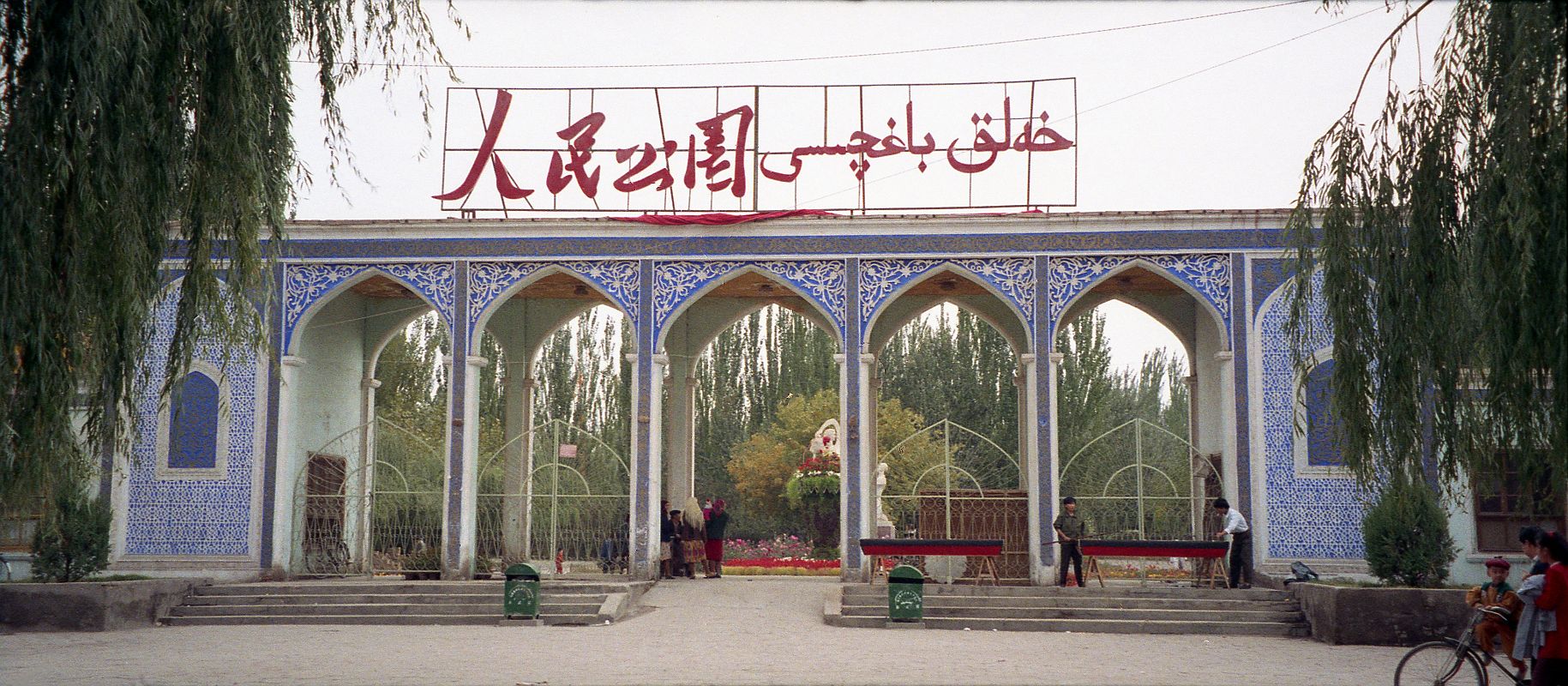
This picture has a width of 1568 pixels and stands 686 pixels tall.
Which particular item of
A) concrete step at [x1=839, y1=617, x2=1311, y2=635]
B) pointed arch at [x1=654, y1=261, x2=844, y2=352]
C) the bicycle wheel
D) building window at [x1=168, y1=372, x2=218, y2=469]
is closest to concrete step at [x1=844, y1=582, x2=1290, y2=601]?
concrete step at [x1=839, y1=617, x2=1311, y2=635]

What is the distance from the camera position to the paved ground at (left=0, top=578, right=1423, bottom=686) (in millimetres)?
10898

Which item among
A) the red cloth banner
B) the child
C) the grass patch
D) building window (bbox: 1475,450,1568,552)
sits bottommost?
the grass patch

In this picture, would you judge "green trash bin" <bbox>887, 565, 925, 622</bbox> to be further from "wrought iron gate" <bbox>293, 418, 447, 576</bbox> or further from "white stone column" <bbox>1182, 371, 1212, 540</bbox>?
"wrought iron gate" <bbox>293, 418, 447, 576</bbox>

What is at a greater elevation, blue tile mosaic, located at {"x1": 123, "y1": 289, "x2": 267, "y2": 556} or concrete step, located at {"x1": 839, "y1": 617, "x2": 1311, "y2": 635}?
blue tile mosaic, located at {"x1": 123, "y1": 289, "x2": 267, "y2": 556}

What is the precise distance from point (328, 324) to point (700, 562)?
6.33m

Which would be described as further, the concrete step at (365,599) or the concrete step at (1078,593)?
the concrete step at (365,599)

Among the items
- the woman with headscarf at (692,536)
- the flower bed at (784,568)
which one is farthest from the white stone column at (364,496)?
the flower bed at (784,568)

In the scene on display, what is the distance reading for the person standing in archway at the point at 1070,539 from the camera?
55.4 feet

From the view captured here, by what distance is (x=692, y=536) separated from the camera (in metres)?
19.7

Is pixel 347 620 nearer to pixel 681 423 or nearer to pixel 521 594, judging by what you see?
pixel 521 594

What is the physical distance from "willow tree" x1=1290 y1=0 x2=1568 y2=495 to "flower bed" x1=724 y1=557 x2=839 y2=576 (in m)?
13.0

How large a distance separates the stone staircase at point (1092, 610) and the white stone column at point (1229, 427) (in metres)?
1.56

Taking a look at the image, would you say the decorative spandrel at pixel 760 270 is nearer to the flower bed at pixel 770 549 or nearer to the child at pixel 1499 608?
the child at pixel 1499 608

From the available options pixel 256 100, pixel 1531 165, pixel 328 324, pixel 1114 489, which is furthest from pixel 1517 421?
pixel 1114 489
